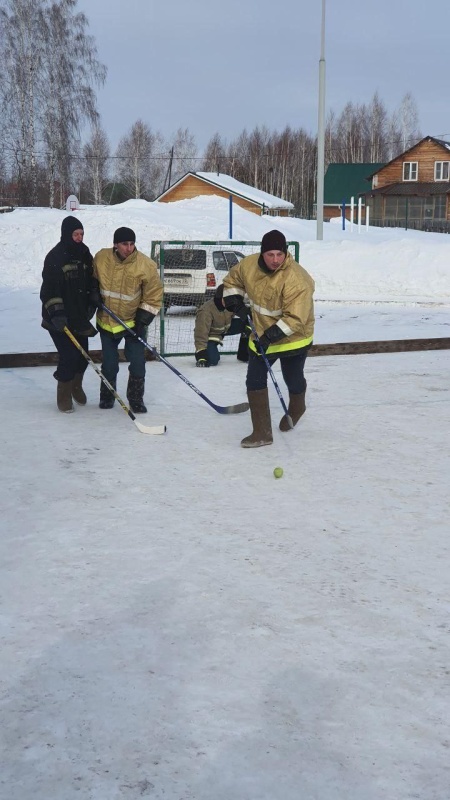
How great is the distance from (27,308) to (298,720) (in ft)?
46.6

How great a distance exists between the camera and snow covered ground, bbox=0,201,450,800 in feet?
7.98

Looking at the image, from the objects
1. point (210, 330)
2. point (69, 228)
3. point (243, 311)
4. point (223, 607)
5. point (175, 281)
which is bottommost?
point (223, 607)

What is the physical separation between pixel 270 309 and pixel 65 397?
2.15 meters

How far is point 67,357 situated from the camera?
7102mm

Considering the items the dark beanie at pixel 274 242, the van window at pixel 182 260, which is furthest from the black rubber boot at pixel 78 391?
the van window at pixel 182 260

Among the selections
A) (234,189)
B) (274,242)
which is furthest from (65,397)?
(234,189)

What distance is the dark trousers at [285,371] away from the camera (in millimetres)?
6172

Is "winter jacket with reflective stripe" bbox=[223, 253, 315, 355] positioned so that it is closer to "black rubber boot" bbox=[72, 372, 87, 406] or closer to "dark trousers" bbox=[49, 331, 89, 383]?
"dark trousers" bbox=[49, 331, 89, 383]

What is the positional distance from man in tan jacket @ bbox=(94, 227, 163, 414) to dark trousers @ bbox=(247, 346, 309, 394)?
1.20 meters

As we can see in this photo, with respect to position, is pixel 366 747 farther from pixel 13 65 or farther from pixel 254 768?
pixel 13 65

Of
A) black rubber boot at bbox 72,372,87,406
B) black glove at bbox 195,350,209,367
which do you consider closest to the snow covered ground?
black rubber boot at bbox 72,372,87,406

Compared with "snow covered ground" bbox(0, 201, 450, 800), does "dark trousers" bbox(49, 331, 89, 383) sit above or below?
above

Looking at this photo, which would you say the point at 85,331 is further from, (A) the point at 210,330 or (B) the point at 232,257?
(B) the point at 232,257

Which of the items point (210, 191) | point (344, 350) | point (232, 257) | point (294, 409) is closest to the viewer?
point (294, 409)
